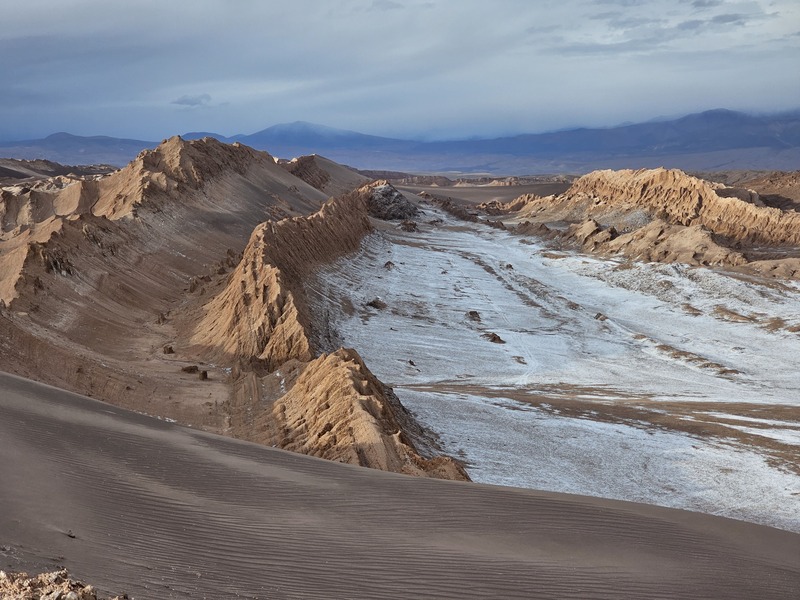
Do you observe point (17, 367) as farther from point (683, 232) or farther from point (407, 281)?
point (683, 232)

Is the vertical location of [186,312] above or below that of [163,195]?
below

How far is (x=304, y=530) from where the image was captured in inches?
304

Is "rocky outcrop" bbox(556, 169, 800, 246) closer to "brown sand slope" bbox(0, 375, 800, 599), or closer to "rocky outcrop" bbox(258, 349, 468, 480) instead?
"rocky outcrop" bbox(258, 349, 468, 480)

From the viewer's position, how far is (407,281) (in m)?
34.0

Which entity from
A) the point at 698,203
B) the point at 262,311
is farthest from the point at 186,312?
the point at 698,203

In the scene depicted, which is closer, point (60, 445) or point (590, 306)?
point (60, 445)

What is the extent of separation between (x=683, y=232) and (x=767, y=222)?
6.20m

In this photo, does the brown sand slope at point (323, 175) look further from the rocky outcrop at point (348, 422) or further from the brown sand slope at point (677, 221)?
the rocky outcrop at point (348, 422)

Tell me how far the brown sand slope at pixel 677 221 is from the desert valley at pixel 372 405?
0.82ft

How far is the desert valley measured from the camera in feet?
23.4

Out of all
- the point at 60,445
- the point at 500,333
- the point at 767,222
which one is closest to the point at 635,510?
the point at 60,445

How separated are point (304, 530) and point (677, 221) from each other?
4249 cm

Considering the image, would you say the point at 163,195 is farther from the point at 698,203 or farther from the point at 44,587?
the point at 44,587

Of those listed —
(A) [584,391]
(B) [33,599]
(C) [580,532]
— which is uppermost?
(B) [33,599]
